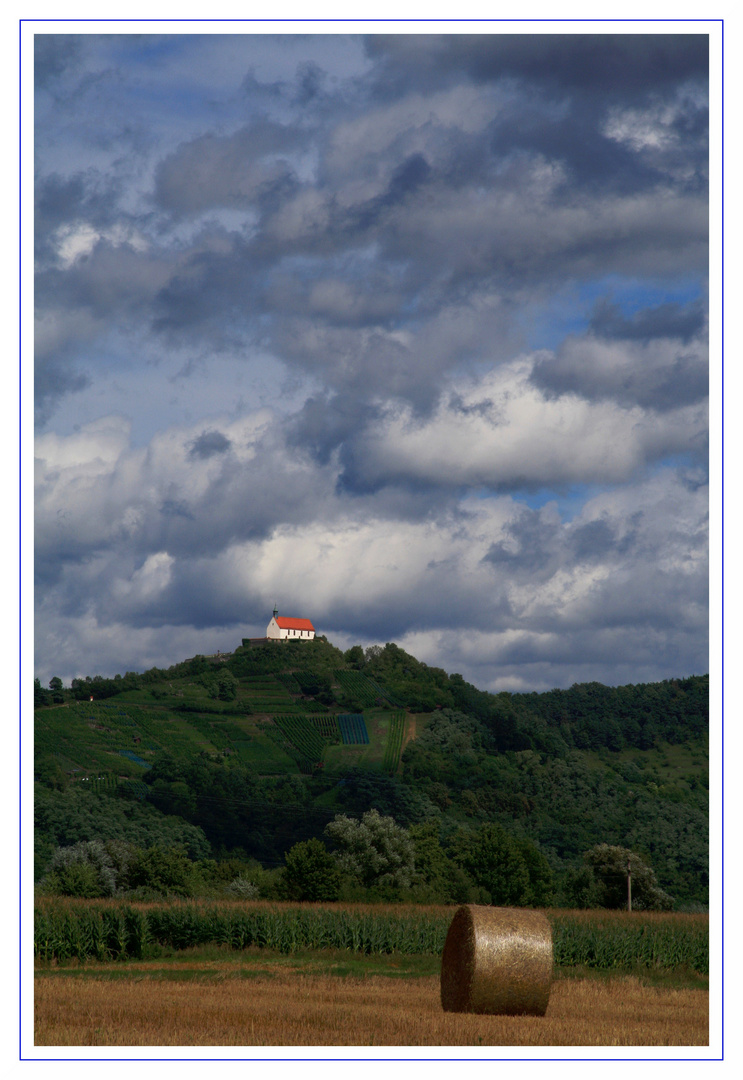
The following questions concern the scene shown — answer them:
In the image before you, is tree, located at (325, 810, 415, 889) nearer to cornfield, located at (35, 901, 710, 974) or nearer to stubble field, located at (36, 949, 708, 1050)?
cornfield, located at (35, 901, 710, 974)

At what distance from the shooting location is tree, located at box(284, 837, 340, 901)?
40969 mm

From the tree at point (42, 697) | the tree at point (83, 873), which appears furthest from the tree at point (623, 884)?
the tree at point (42, 697)

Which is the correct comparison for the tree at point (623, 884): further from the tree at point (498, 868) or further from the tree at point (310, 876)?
the tree at point (310, 876)

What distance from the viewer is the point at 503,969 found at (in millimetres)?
17625

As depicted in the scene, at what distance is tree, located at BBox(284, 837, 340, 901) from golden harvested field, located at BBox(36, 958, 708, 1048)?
57.9 ft

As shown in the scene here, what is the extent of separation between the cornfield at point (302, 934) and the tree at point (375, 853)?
18705 millimetres

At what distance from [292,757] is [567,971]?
11058 centimetres

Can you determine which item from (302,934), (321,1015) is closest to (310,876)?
(302,934)

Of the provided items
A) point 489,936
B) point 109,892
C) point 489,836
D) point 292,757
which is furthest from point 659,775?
point 489,936

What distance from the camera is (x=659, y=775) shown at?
115 metres

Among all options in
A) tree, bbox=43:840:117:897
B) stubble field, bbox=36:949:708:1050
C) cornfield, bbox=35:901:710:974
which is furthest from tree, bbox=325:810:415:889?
stubble field, bbox=36:949:708:1050

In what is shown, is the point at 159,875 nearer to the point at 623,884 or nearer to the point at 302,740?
the point at 623,884

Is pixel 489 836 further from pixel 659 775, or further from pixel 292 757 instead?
pixel 292 757
